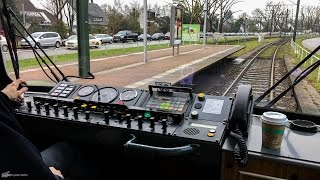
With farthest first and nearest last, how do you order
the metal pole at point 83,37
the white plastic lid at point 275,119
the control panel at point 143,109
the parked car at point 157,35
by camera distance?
the parked car at point 157,35
the metal pole at point 83,37
the control panel at point 143,109
the white plastic lid at point 275,119

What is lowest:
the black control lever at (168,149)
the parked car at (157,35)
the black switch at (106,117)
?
the black control lever at (168,149)

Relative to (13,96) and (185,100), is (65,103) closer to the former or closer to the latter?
(13,96)

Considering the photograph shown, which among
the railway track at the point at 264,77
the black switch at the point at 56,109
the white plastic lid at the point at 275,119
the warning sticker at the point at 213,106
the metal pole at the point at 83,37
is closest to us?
the white plastic lid at the point at 275,119

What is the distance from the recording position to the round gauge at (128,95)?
77.0 inches

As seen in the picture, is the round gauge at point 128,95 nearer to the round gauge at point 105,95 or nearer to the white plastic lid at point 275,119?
the round gauge at point 105,95

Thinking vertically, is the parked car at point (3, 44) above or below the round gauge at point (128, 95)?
above

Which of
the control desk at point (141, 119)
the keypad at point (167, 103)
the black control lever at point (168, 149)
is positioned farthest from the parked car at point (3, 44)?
the black control lever at point (168, 149)

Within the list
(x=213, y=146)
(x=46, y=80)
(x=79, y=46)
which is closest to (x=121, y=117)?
(x=213, y=146)

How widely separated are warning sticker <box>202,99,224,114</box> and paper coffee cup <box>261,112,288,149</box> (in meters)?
0.36

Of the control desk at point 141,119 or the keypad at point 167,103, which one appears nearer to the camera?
the control desk at point 141,119

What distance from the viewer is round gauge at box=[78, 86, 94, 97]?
207cm

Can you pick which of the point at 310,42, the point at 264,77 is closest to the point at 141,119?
the point at 310,42

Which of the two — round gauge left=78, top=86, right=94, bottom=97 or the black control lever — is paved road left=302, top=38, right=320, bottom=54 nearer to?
the black control lever

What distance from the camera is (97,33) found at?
3875 millimetres
